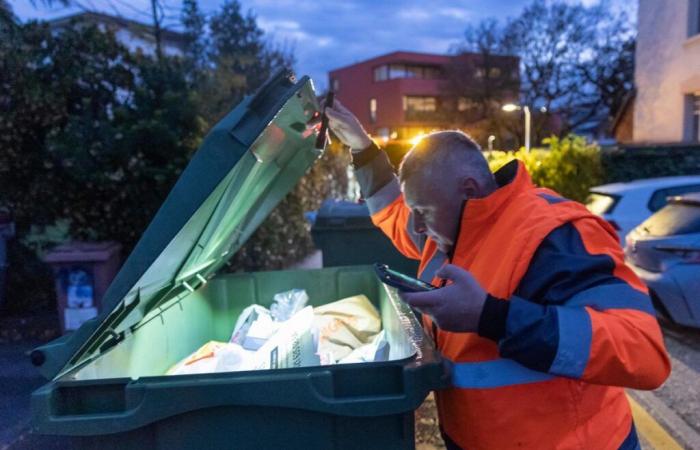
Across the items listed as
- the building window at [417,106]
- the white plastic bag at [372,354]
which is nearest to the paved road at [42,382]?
the white plastic bag at [372,354]

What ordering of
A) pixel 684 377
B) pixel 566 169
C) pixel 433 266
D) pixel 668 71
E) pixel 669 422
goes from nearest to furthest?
pixel 433 266
pixel 669 422
pixel 684 377
pixel 566 169
pixel 668 71

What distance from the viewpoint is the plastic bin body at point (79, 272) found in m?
5.46

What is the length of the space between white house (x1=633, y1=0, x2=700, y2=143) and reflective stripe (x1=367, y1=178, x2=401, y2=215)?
14.0 metres

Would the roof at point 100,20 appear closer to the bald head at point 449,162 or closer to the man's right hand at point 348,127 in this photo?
the man's right hand at point 348,127

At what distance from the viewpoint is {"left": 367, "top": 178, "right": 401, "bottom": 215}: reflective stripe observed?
2568mm

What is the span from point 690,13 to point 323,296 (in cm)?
1448

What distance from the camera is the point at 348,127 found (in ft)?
8.40

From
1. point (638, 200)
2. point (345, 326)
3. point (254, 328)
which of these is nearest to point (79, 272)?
point (254, 328)

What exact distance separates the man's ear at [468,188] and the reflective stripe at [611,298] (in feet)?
1.31

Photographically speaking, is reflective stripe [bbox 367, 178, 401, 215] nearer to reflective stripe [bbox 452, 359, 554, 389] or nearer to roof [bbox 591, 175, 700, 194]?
reflective stripe [bbox 452, 359, 554, 389]

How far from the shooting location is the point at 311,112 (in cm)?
254

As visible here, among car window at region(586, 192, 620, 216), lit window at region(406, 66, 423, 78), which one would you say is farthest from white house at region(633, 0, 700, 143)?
lit window at region(406, 66, 423, 78)

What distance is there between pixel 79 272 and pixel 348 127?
393cm

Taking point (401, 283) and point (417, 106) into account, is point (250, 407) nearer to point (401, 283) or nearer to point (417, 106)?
point (401, 283)
